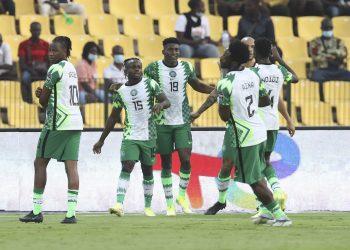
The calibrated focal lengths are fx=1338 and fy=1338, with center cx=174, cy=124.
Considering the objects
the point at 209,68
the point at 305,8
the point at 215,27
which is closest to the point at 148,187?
the point at 209,68

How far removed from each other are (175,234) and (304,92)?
812 cm

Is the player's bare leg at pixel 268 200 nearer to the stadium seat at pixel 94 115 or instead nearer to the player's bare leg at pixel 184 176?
the player's bare leg at pixel 184 176

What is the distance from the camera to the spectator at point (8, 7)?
24.9 meters

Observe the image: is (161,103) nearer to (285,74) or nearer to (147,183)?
(147,183)

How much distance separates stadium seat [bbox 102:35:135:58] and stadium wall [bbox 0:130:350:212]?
3.88 metres

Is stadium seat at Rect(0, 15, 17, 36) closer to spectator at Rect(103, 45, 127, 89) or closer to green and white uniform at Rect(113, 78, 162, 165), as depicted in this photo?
spectator at Rect(103, 45, 127, 89)

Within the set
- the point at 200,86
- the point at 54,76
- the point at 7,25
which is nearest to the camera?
the point at 54,76

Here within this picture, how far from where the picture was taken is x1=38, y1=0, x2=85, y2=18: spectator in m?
25.1

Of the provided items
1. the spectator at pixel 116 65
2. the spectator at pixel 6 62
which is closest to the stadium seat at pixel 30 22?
the spectator at pixel 6 62

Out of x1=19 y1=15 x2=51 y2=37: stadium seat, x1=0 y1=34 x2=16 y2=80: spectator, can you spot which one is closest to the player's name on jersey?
x1=0 y1=34 x2=16 y2=80: spectator

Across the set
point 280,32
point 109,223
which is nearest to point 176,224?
point 109,223

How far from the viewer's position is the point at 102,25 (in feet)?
82.9

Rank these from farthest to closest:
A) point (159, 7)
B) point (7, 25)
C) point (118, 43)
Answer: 1. point (159, 7)
2. point (118, 43)
3. point (7, 25)

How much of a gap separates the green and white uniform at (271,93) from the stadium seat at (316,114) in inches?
182
